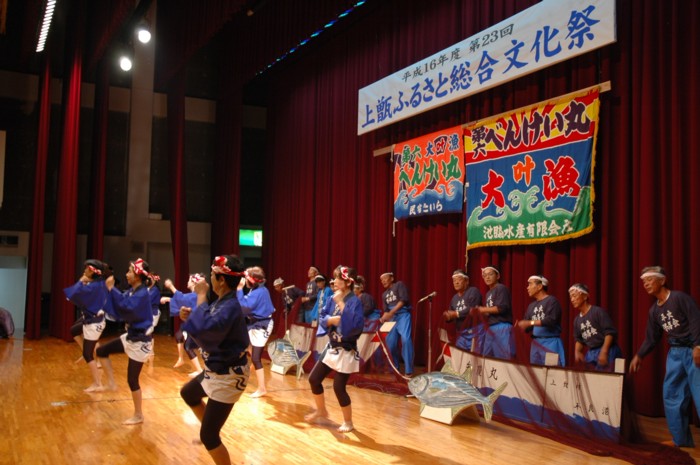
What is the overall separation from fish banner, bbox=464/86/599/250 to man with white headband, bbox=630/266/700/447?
1.67 meters

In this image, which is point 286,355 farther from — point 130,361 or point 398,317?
point 130,361

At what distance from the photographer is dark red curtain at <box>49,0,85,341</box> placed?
13.2 metres

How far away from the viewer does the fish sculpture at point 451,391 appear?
6.05m

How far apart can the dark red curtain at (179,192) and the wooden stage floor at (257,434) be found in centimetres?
610

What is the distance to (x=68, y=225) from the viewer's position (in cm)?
1327

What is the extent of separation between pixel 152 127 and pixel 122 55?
181 cm

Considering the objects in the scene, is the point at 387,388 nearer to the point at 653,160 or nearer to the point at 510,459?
the point at 510,459

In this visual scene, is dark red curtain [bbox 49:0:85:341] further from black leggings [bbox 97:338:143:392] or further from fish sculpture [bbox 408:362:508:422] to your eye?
fish sculpture [bbox 408:362:508:422]

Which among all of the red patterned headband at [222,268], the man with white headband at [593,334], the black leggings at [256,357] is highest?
the red patterned headband at [222,268]

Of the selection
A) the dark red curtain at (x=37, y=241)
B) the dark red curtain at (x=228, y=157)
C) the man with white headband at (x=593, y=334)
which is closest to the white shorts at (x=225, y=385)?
the man with white headband at (x=593, y=334)

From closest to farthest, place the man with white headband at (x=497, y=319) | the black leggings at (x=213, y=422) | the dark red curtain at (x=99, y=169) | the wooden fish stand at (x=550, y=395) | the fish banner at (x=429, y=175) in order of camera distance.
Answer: the black leggings at (x=213, y=422), the wooden fish stand at (x=550, y=395), the man with white headband at (x=497, y=319), the fish banner at (x=429, y=175), the dark red curtain at (x=99, y=169)

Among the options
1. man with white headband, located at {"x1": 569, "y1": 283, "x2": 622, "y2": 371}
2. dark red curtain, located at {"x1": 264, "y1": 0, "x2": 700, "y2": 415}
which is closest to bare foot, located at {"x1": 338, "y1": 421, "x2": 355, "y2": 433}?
dark red curtain, located at {"x1": 264, "y1": 0, "x2": 700, "y2": 415}

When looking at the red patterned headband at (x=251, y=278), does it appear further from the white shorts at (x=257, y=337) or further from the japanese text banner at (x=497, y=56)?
the japanese text banner at (x=497, y=56)

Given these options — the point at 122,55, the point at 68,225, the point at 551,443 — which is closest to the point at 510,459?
the point at 551,443
